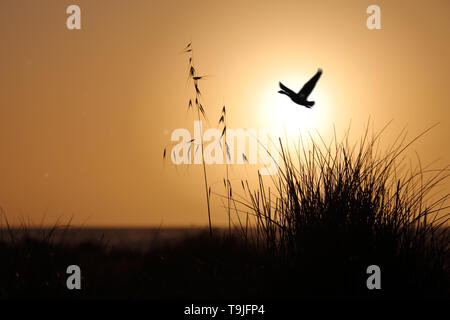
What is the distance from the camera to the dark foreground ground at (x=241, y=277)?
90.8 inches

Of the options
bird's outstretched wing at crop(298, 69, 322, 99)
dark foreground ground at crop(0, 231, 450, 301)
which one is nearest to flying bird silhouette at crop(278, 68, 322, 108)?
bird's outstretched wing at crop(298, 69, 322, 99)

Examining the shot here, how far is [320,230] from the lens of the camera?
240 centimetres

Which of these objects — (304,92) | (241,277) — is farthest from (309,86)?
(241,277)

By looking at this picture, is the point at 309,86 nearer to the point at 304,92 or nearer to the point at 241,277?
the point at 304,92

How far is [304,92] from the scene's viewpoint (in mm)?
3541

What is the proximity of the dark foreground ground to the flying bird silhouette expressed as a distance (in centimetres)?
113

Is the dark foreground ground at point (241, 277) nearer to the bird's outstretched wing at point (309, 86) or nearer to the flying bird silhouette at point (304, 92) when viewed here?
the flying bird silhouette at point (304, 92)

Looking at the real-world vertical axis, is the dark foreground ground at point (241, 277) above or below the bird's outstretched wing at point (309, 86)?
below

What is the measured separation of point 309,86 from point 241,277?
1657mm

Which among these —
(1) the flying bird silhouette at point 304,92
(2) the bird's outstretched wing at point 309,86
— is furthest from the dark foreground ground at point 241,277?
(2) the bird's outstretched wing at point 309,86

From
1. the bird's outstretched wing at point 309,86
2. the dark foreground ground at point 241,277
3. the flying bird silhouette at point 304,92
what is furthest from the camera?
the bird's outstretched wing at point 309,86
